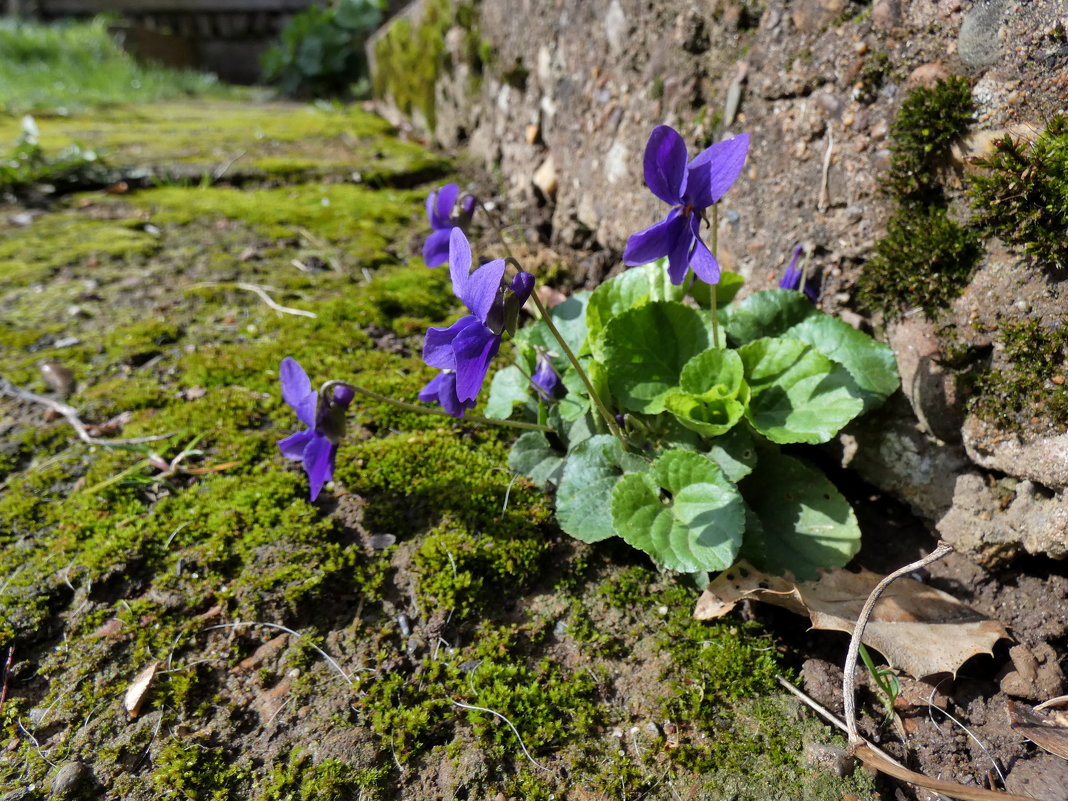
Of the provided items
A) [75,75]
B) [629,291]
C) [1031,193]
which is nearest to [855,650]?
[1031,193]

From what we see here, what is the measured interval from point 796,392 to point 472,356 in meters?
0.90

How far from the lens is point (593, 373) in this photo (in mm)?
2008

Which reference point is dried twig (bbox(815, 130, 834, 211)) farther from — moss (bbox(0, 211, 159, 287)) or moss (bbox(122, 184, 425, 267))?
moss (bbox(0, 211, 159, 287))

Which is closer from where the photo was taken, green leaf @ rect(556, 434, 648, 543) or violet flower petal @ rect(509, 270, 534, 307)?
violet flower petal @ rect(509, 270, 534, 307)

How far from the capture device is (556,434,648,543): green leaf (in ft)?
6.11

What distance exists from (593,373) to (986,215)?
3.45ft

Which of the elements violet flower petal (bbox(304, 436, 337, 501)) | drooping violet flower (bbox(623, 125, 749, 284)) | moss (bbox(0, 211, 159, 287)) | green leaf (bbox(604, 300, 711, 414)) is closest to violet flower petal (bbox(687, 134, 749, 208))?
drooping violet flower (bbox(623, 125, 749, 284))

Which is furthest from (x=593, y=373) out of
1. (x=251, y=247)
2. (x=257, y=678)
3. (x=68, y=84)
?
(x=68, y=84)

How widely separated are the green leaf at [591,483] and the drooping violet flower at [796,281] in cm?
73

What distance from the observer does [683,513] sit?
68.3 inches

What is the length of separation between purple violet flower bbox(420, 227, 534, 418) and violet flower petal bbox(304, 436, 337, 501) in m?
0.48

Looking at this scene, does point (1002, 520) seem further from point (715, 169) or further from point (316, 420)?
point (316, 420)

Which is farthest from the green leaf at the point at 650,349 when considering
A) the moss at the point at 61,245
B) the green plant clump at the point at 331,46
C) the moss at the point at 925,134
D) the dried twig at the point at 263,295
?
the green plant clump at the point at 331,46

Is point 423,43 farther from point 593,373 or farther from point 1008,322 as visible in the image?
point 1008,322
